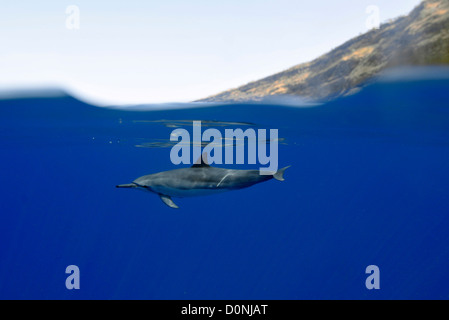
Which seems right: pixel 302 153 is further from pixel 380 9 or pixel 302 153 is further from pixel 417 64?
pixel 380 9

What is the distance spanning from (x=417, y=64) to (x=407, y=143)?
13.5 metres

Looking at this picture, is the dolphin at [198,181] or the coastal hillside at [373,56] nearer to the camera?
the dolphin at [198,181]

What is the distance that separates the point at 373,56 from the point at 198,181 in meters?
6.62

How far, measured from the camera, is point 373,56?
10305 mm

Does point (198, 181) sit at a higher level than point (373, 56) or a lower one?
lower

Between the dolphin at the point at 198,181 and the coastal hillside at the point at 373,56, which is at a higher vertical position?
the coastal hillside at the point at 373,56

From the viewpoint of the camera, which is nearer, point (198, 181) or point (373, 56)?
point (198, 181)

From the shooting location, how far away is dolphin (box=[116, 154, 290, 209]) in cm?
916

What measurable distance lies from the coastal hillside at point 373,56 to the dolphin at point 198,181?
12.0 ft

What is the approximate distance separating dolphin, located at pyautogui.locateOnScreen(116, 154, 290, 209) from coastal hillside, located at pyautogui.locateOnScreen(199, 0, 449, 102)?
3659 mm

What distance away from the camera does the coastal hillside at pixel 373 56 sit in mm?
9461

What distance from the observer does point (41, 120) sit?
1585cm

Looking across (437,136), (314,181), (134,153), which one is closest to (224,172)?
(437,136)

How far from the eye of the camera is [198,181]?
9.52 metres
